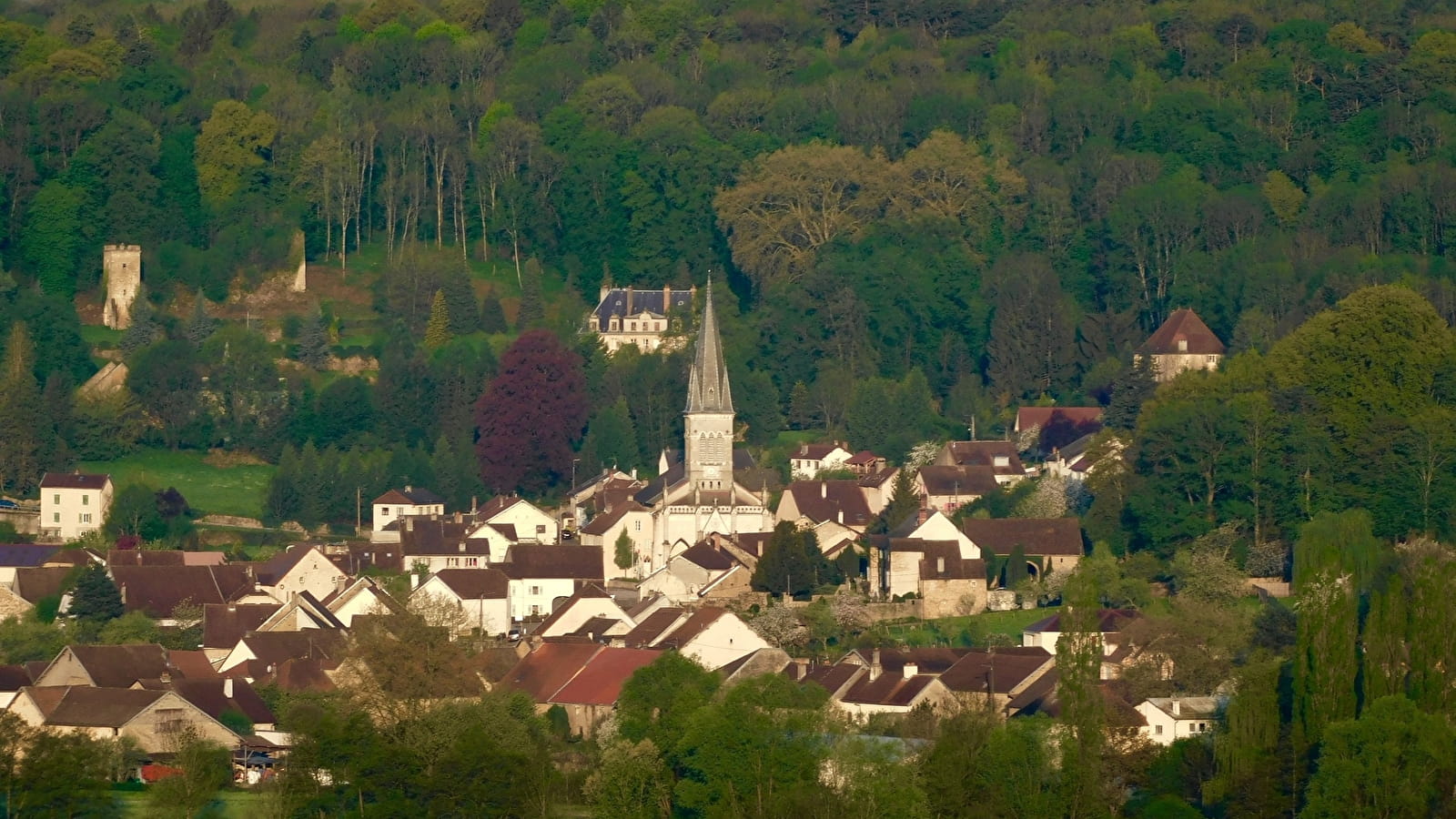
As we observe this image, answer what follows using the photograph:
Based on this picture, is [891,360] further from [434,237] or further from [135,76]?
[135,76]

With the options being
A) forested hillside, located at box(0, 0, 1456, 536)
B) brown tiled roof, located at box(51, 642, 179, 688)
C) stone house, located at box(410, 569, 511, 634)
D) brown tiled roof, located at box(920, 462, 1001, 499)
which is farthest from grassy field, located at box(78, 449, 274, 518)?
brown tiled roof, located at box(51, 642, 179, 688)

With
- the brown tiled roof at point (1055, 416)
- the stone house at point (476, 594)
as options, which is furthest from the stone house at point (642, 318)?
the stone house at point (476, 594)

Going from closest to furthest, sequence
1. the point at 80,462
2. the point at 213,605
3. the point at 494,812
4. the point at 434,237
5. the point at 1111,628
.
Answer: the point at 494,812 → the point at 1111,628 → the point at 213,605 → the point at 80,462 → the point at 434,237

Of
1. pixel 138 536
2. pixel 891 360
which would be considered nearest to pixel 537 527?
pixel 138 536

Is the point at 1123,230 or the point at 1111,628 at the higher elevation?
the point at 1123,230

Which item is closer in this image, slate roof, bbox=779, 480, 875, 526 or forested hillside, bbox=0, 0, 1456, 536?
slate roof, bbox=779, 480, 875, 526

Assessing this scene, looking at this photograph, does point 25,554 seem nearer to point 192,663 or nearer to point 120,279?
point 192,663

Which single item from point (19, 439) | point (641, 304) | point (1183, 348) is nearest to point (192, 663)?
point (19, 439)

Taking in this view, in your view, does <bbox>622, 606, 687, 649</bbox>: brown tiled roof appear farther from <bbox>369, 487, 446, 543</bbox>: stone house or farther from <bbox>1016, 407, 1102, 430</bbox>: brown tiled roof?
<bbox>1016, 407, 1102, 430</bbox>: brown tiled roof
